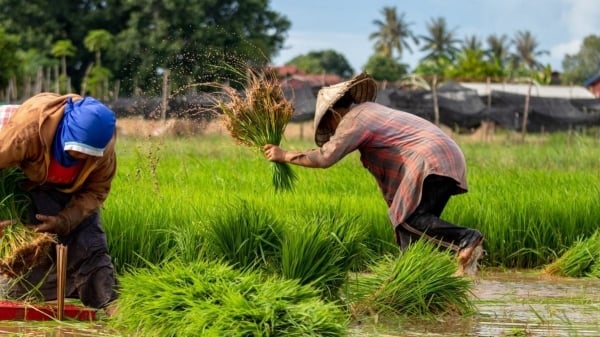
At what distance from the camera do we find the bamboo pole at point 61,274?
4758 mm

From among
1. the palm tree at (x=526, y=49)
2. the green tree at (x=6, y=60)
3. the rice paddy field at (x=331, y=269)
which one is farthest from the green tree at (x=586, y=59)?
the rice paddy field at (x=331, y=269)

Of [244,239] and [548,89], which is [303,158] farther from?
[548,89]

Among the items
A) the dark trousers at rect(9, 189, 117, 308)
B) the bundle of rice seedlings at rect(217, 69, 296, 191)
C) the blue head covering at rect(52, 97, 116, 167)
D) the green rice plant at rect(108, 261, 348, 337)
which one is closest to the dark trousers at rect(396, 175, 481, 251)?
the bundle of rice seedlings at rect(217, 69, 296, 191)

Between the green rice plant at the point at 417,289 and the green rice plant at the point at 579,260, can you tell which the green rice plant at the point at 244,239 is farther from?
the green rice plant at the point at 579,260

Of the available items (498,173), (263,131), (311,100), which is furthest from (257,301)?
(311,100)

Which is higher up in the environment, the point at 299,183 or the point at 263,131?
the point at 263,131

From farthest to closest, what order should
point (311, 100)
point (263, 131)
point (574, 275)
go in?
point (311, 100) → point (574, 275) → point (263, 131)

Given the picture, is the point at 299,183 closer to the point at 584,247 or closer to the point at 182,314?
the point at 584,247

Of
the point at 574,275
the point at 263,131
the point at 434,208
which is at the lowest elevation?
the point at 574,275

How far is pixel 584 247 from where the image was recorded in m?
7.02

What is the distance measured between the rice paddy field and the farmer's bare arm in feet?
0.77

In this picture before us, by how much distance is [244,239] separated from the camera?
5.24 m

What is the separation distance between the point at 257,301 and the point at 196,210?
2.14 metres

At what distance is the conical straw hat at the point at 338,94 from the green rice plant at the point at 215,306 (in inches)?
57.7
